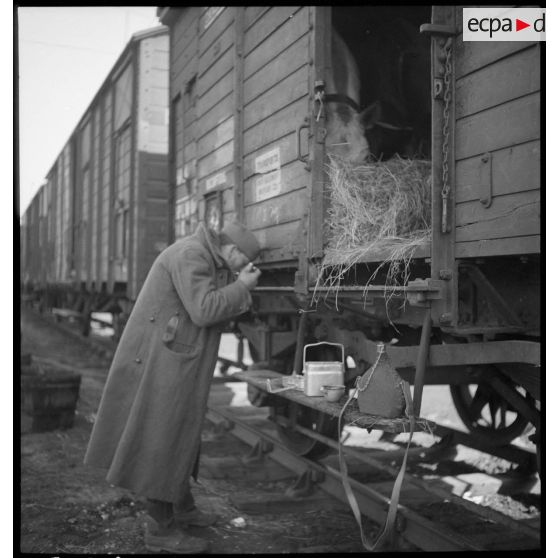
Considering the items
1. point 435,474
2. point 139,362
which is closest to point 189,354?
point 139,362

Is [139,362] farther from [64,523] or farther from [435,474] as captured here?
[435,474]

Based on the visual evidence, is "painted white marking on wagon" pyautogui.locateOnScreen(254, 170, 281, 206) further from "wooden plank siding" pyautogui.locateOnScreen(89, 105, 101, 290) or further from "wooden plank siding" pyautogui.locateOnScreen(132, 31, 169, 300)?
"wooden plank siding" pyautogui.locateOnScreen(89, 105, 101, 290)

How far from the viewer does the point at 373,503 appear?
3.96 m

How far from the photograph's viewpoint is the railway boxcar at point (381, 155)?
2631 mm

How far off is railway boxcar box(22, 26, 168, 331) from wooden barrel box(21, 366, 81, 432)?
11.4ft

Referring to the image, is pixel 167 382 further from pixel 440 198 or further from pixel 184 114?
pixel 184 114

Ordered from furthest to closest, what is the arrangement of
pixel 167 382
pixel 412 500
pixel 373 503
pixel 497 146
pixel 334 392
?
pixel 412 500
pixel 373 503
pixel 167 382
pixel 334 392
pixel 497 146

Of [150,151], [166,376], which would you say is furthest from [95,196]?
[166,376]

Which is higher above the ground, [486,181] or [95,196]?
[95,196]

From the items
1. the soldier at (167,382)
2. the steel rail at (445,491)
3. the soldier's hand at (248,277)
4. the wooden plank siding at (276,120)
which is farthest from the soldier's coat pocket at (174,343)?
the steel rail at (445,491)

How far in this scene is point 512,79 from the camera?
2551 mm

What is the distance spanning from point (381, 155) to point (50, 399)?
4.16 meters

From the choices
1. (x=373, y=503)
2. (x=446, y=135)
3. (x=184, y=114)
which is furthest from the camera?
(x=184, y=114)

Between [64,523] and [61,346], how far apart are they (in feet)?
37.2
